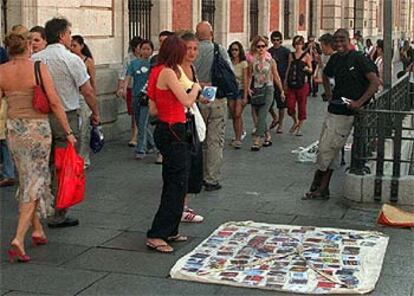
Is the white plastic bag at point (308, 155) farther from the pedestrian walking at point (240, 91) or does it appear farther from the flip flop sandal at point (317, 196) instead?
the flip flop sandal at point (317, 196)

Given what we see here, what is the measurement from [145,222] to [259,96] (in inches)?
210

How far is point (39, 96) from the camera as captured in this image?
6488mm

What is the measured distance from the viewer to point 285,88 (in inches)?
560

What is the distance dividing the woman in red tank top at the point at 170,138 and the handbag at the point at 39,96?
0.89 meters

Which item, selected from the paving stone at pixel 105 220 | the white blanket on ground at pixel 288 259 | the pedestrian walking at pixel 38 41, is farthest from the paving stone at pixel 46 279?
the pedestrian walking at pixel 38 41

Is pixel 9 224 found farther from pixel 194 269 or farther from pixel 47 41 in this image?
pixel 194 269

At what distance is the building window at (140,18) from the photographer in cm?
1502

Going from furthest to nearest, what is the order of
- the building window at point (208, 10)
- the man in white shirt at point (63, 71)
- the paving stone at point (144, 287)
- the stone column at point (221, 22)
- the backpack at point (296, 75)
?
Result: the stone column at point (221, 22) → the building window at point (208, 10) → the backpack at point (296, 75) → the man in white shirt at point (63, 71) → the paving stone at point (144, 287)

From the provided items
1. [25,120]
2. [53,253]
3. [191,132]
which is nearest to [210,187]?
[191,132]

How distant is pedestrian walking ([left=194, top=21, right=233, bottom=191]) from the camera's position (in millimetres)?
9117

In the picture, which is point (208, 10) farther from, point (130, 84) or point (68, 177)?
point (68, 177)

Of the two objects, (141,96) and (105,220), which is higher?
(141,96)

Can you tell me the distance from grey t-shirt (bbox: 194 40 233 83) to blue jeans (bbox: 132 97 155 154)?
7.91 ft

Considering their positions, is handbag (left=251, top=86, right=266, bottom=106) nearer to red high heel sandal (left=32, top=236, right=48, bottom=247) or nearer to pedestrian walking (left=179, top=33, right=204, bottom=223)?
pedestrian walking (left=179, top=33, right=204, bottom=223)
